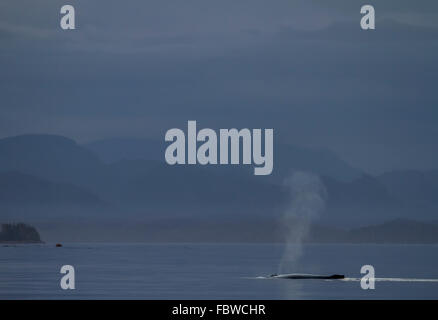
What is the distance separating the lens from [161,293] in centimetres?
9238

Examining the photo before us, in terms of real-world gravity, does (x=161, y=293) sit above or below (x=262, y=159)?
below

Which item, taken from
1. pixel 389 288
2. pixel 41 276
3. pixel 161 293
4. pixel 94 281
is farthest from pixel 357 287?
pixel 41 276

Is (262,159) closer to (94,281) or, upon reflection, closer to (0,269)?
(94,281)

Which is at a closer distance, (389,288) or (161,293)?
(161,293)
